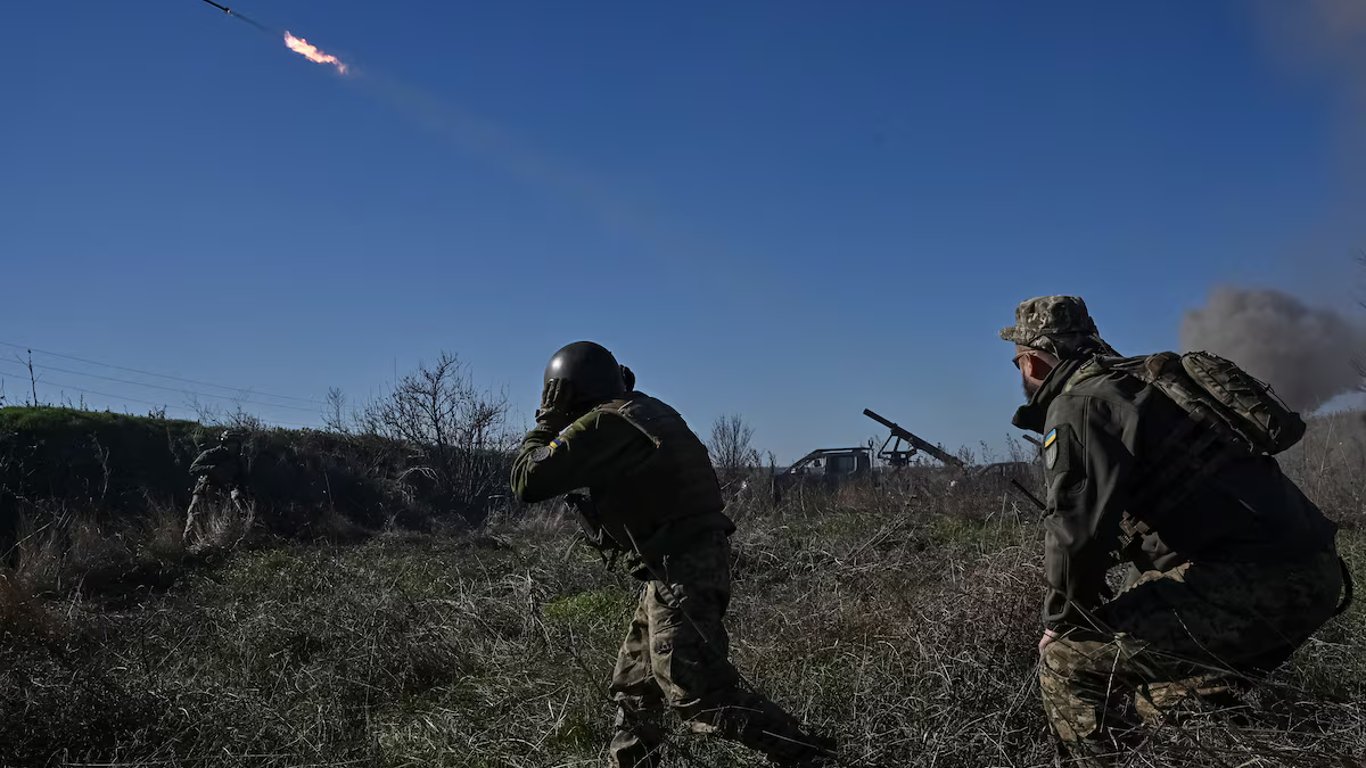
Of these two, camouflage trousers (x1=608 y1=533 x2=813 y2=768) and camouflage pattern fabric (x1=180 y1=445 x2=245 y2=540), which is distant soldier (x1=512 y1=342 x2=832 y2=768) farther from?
camouflage pattern fabric (x1=180 y1=445 x2=245 y2=540)

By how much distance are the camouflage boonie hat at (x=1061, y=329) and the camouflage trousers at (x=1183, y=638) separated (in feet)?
2.84

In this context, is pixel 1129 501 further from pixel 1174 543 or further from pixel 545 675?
pixel 545 675

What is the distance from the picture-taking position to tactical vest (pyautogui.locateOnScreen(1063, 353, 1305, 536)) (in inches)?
125

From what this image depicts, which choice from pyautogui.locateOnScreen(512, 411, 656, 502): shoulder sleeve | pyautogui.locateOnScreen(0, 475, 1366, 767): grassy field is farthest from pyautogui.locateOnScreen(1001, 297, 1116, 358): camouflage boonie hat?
pyautogui.locateOnScreen(512, 411, 656, 502): shoulder sleeve

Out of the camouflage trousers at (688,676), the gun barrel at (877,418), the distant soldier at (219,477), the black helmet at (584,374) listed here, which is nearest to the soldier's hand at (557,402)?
the black helmet at (584,374)

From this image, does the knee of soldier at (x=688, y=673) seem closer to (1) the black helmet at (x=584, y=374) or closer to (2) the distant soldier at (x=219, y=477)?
(1) the black helmet at (x=584, y=374)

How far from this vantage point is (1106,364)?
3488 millimetres

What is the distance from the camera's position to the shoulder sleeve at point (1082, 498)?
321 cm

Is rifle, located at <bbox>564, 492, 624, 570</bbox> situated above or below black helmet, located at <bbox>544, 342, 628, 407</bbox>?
below

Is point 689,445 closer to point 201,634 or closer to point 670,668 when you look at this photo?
point 670,668

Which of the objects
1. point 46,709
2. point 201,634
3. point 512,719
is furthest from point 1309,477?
point 46,709

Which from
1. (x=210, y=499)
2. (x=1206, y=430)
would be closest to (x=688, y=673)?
(x=1206, y=430)

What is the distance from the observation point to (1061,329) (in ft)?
12.2

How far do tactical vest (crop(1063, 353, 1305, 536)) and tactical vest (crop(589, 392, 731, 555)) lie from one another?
175cm
